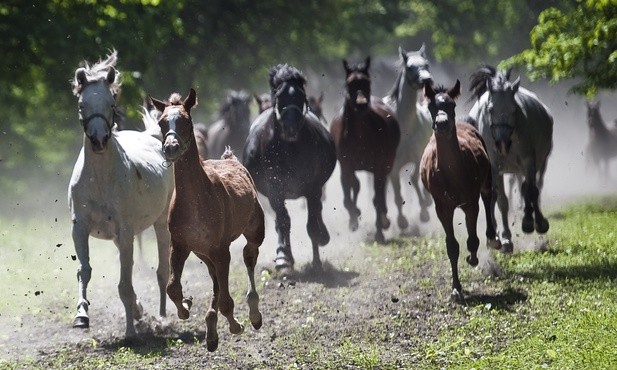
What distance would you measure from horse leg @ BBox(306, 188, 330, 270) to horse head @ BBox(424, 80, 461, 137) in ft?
11.3

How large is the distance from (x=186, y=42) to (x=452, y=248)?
25.7 metres

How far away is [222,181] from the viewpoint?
1112 cm

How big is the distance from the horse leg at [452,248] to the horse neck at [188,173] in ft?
13.8

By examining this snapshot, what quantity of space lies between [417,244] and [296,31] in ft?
86.3

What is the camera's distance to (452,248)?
13.9 metres

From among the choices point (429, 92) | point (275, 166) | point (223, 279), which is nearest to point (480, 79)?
point (275, 166)

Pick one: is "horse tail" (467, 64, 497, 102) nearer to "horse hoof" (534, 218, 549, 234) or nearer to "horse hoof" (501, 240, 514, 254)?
"horse hoof" (534, 218, 549, 234)

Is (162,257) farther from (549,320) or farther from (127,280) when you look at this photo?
(549,320)

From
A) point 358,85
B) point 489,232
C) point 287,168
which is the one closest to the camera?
point 489,232

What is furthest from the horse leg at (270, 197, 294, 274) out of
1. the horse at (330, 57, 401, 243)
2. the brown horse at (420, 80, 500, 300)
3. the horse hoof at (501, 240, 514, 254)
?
the horse hoof at (501, 240, 514, 254)

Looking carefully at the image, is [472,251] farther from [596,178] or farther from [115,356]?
[596,178]

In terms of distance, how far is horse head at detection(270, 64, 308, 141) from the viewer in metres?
15.5

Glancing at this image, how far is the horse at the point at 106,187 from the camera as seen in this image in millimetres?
11828

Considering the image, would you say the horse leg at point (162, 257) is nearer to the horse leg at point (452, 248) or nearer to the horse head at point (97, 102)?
the horse head at point (97, 102)
